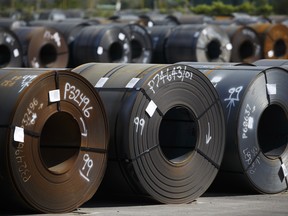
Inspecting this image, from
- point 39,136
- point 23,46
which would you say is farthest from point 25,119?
point 23,46

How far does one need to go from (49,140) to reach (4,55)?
17.5m

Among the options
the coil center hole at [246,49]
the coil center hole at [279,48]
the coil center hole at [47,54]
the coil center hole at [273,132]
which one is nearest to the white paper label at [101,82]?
the coil center hole at [273,132]

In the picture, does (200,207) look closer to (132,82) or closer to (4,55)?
(132,82)

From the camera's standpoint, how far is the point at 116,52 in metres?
28.2

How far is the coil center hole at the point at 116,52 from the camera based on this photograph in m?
28.1

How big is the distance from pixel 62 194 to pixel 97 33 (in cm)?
1965

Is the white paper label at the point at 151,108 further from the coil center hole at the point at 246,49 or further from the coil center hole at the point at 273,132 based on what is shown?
the coil center hole at the point at 246,49

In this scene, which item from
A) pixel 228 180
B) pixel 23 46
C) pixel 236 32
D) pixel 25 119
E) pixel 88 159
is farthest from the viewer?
pixel 236 32

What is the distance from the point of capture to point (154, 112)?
9.15m

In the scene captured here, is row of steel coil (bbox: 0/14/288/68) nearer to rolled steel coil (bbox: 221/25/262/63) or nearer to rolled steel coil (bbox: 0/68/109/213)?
rolled steel coil (bbox: 221/25/262/63)

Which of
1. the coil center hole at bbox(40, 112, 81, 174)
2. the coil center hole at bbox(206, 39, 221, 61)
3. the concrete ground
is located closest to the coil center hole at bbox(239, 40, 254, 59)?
the coil center hole at bbox(206, 39, 221, 61)

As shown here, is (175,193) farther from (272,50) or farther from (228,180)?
(272,50)

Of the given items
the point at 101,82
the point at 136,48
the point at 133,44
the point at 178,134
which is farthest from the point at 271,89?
the point at 133,44

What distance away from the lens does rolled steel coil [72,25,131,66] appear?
2747 centimetres
